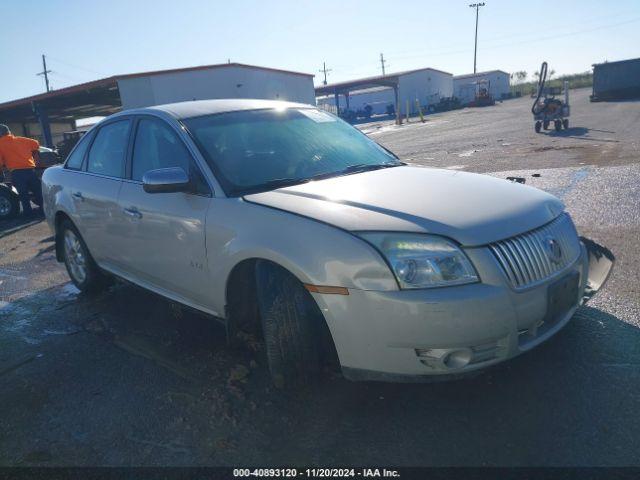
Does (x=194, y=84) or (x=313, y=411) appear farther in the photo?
(x=194, y=84)

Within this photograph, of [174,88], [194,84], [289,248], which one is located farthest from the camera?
[194,84]

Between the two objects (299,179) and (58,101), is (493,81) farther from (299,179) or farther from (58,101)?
(299,179)

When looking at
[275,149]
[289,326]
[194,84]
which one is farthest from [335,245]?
[194,84]

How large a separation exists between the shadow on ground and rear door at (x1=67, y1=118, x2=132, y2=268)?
41.4 inches

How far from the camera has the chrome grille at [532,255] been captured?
7.84 ft

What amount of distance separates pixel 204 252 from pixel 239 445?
114 cm

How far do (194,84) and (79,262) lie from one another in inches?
819

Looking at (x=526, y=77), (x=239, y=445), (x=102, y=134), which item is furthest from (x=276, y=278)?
(x=526, y=77)

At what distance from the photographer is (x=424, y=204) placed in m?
2.64

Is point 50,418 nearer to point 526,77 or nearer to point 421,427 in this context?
point 421,427

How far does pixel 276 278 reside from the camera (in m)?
2.70

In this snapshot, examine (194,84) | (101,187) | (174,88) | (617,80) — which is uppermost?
(194,84)

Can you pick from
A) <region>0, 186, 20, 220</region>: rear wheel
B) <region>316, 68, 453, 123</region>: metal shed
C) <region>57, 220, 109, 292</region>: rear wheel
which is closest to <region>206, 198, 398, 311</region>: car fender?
<region>57, 220, 109, 292</region>: rear wheel

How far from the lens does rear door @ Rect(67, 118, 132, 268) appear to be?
4.04 m
